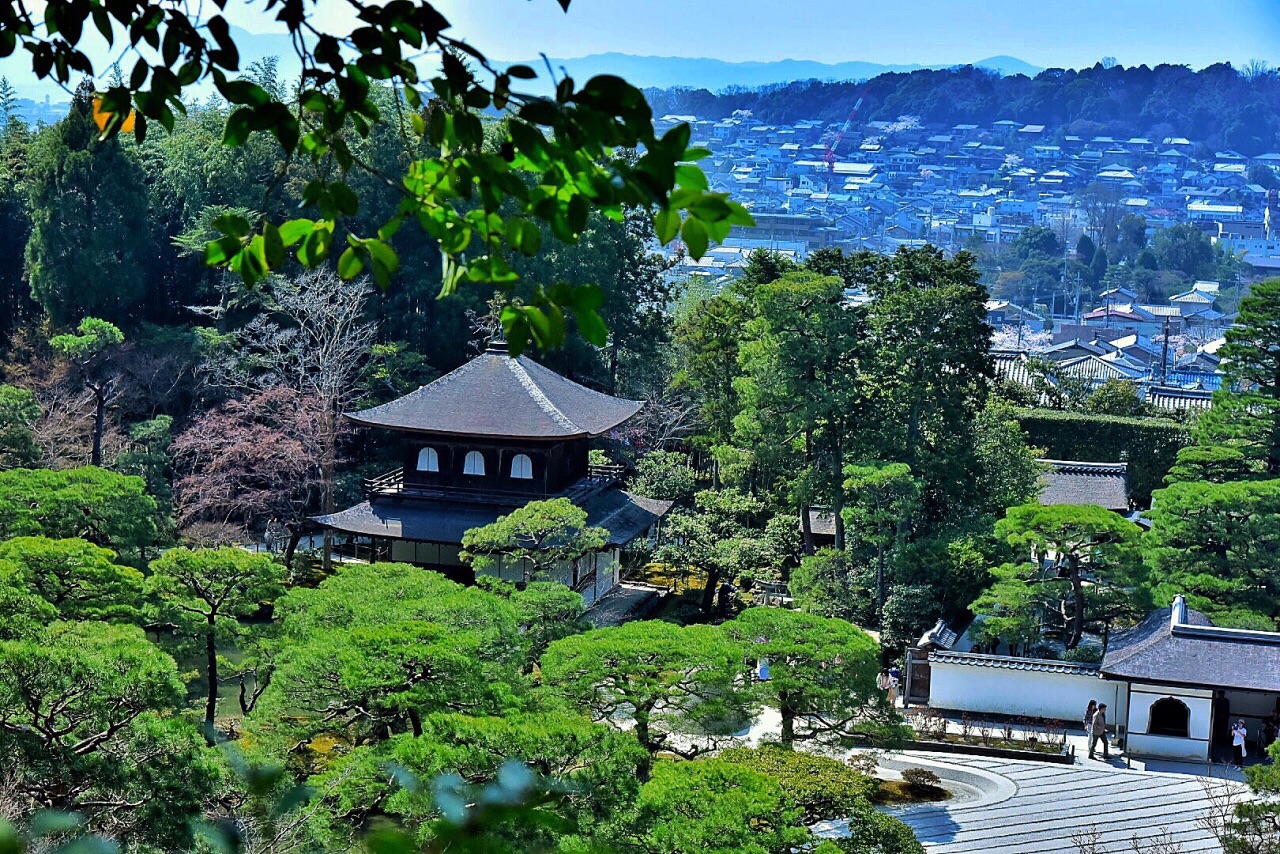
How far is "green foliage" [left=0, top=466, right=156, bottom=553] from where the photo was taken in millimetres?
16047

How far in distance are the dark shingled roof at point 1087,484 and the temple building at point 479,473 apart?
787 cm

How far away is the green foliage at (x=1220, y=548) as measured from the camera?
57.3 feet

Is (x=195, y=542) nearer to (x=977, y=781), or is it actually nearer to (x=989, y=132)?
(x=977, y=781)

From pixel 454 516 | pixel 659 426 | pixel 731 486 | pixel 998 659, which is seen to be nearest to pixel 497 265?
pixel 998 659

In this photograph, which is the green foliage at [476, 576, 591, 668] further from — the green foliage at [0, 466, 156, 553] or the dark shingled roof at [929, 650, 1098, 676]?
the green foliage at [0, 466, 156, 553]

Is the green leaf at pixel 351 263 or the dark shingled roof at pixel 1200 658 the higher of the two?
the green leaf at pixel 351 263

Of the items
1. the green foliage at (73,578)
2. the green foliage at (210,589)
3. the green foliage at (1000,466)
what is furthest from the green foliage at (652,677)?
the green foliage at (1000,466)

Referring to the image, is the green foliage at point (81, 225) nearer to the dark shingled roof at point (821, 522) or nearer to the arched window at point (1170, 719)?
the dark shingled roof at point (821, 522)

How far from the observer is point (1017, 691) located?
1686 centimetres

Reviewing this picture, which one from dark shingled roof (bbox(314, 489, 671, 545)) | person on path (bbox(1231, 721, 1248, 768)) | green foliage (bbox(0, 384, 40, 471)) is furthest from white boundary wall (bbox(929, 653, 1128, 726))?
green foliage (bbox(0, 384, 40, 471))

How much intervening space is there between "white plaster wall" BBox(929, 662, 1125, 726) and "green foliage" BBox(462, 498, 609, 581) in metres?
4.57

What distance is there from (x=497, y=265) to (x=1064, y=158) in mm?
138789

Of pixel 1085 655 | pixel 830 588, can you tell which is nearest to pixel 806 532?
pixel 830 588

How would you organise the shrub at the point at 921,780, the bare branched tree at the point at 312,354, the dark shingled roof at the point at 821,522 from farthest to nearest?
the dark shingled roof at the point at 821,522 → the bare branched tree at the point at 312,354 → the shrub at the point at 921,780
